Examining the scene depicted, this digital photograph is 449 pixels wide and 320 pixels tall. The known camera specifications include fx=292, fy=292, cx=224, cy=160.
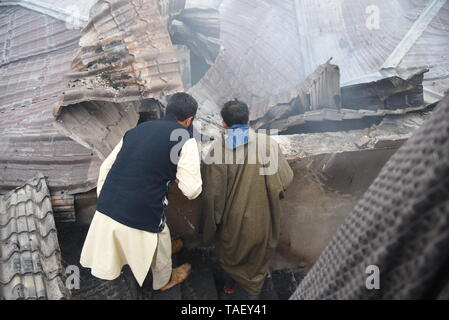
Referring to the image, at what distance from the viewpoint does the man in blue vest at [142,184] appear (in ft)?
6.82

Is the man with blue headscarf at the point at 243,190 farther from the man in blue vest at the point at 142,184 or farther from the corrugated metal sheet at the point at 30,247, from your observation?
the corrugated metal sheet at the point at 30,247

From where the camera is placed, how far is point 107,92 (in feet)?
7.30

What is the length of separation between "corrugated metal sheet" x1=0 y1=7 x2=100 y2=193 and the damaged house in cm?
2

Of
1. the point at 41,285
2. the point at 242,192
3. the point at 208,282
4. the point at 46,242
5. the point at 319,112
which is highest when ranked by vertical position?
the point at 319,112

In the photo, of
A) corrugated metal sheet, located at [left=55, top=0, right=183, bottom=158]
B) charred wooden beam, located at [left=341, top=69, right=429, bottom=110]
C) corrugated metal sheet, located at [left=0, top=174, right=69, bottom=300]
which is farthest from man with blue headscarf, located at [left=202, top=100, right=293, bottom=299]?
charred wooden beam, located at [left=341, top=69, right=429, bottom=110]

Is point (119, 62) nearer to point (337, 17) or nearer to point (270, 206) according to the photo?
point (270, 206)

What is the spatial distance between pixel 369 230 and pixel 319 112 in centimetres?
253

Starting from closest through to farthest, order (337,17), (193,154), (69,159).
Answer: (193,154), (69,159), (337,17)

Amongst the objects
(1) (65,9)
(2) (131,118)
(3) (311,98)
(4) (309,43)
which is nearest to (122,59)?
(2) (131,118)

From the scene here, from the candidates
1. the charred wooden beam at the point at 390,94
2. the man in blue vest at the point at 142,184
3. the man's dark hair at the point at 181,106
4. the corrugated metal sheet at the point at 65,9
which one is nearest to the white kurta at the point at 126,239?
the man in blue vest at the point at 142,184

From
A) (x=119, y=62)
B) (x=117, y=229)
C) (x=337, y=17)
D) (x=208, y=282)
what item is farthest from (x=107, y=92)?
(x=337, y=17)

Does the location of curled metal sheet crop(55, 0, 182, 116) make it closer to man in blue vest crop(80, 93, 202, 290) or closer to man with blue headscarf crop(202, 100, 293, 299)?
man in blue vest crop(80, 93, 202, 290)

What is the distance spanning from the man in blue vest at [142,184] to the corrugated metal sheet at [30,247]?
11.5 inches

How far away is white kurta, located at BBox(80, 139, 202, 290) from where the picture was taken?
83.4 inches
